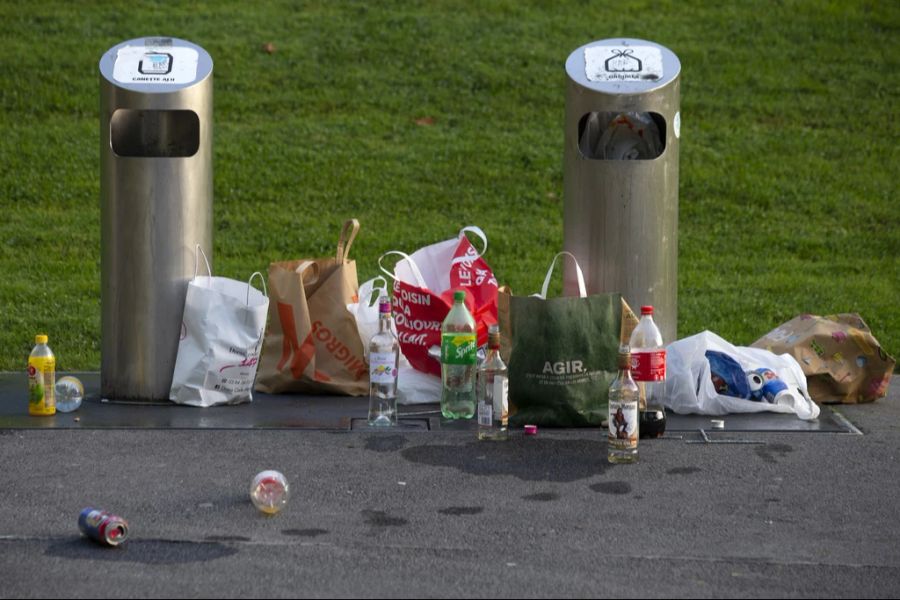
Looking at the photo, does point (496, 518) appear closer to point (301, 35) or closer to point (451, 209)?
point (451, 209)

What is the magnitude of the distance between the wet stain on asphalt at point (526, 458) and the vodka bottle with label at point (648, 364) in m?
0.22

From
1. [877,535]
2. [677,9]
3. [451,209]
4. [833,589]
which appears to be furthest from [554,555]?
[677,9]

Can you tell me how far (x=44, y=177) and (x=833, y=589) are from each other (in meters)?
7.86

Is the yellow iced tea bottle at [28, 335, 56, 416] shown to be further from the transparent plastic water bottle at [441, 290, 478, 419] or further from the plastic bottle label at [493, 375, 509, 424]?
the plastic bottle label at [493, 375, 509, 424]

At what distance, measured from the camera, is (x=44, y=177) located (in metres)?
10.1

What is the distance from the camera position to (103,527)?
12.6 ft

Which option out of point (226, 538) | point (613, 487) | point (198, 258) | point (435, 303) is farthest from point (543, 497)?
point (198, 258)

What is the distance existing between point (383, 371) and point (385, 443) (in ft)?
1.18


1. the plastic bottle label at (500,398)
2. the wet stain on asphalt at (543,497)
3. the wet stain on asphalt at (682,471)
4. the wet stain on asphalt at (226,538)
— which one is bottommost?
the wet stain on asphalt at (226,538)

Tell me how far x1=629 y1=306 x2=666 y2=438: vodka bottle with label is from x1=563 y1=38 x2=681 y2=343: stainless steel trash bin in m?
0.57

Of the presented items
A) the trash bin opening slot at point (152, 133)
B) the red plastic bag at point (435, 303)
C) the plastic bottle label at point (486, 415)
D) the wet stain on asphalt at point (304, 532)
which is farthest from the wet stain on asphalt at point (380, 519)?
the trash bin opening slot at point (152, 133)

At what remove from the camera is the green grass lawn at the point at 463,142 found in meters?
8.66

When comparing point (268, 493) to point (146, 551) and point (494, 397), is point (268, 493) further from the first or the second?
point (494, 397)

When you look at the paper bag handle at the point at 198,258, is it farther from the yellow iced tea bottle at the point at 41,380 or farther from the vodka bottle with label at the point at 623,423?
the vodka bottle with label at the point at 623,423
